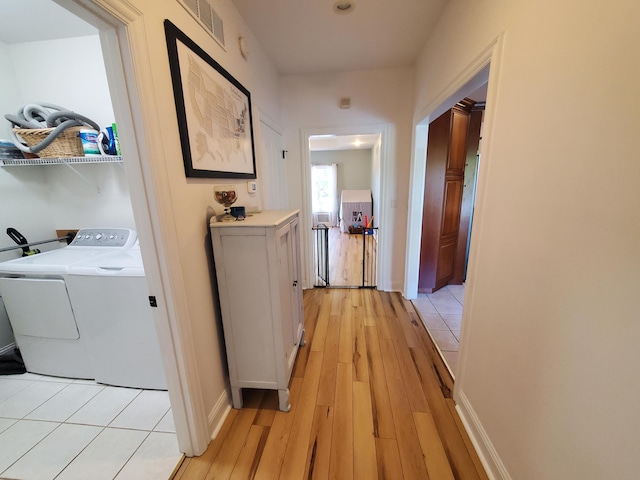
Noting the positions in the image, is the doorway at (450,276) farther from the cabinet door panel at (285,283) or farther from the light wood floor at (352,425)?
the cabinet door panel at (285,283)

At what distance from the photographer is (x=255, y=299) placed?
4.47 ft

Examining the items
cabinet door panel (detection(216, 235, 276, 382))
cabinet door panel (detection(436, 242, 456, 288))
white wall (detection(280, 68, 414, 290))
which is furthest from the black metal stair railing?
cabinet door panel (detection(216, 235, 276, 382))

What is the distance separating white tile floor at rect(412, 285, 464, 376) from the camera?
2.05 meters

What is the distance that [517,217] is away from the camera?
1.00 m

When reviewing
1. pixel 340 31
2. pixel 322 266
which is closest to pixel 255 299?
pixel 340 31

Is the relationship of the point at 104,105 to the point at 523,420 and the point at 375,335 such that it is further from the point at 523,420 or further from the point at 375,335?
the point at 523,420

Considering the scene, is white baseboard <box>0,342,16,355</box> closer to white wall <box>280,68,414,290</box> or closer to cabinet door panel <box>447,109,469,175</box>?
white wall <box>280,68,414,290</box>

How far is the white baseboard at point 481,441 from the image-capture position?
1.09 m

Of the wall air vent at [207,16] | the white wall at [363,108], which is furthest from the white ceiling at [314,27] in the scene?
the wall air vent at [207,16]

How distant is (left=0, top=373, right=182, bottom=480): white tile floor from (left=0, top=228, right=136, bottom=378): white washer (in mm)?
147

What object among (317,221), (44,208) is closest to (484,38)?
(44,208)

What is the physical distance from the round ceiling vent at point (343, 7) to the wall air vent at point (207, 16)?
0.84 metres

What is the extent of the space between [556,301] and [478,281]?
1.62 ft

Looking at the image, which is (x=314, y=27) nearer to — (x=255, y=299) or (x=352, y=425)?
(x=255, y=299)
